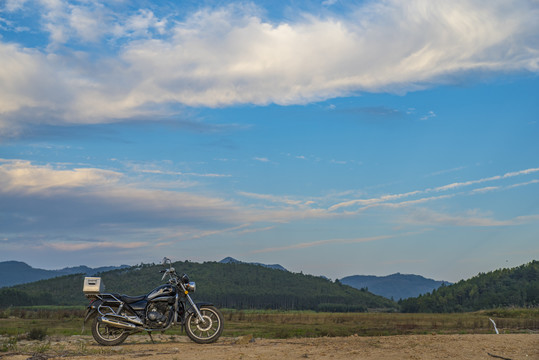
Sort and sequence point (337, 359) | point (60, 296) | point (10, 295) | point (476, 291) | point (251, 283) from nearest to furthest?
point (337, 359), point (476, 291), point (10, 295), point (60, 296), point (251, 283)

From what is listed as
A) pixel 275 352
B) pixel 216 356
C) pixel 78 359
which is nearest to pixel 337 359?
pixel 275 352

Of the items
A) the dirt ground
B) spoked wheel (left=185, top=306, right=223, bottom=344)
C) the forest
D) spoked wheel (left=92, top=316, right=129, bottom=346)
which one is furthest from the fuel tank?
the forest

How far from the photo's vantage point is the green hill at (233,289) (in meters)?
141

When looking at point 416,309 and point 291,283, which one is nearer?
point 416,309

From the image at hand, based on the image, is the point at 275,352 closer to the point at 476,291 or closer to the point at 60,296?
the point at 476,291

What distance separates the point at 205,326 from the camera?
15.7 metres

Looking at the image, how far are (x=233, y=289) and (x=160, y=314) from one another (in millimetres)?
150441

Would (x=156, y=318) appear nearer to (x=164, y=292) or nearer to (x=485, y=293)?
(x=164, y=292)

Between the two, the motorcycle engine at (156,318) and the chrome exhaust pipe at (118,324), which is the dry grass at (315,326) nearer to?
the motorcycle engine at (156,318)

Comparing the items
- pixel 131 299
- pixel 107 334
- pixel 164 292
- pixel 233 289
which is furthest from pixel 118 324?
pixel 233 289

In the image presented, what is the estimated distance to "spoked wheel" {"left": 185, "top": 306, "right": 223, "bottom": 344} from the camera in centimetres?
1541

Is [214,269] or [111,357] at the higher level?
[214,269]

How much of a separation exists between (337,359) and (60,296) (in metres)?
151

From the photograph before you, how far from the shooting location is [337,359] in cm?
1125
